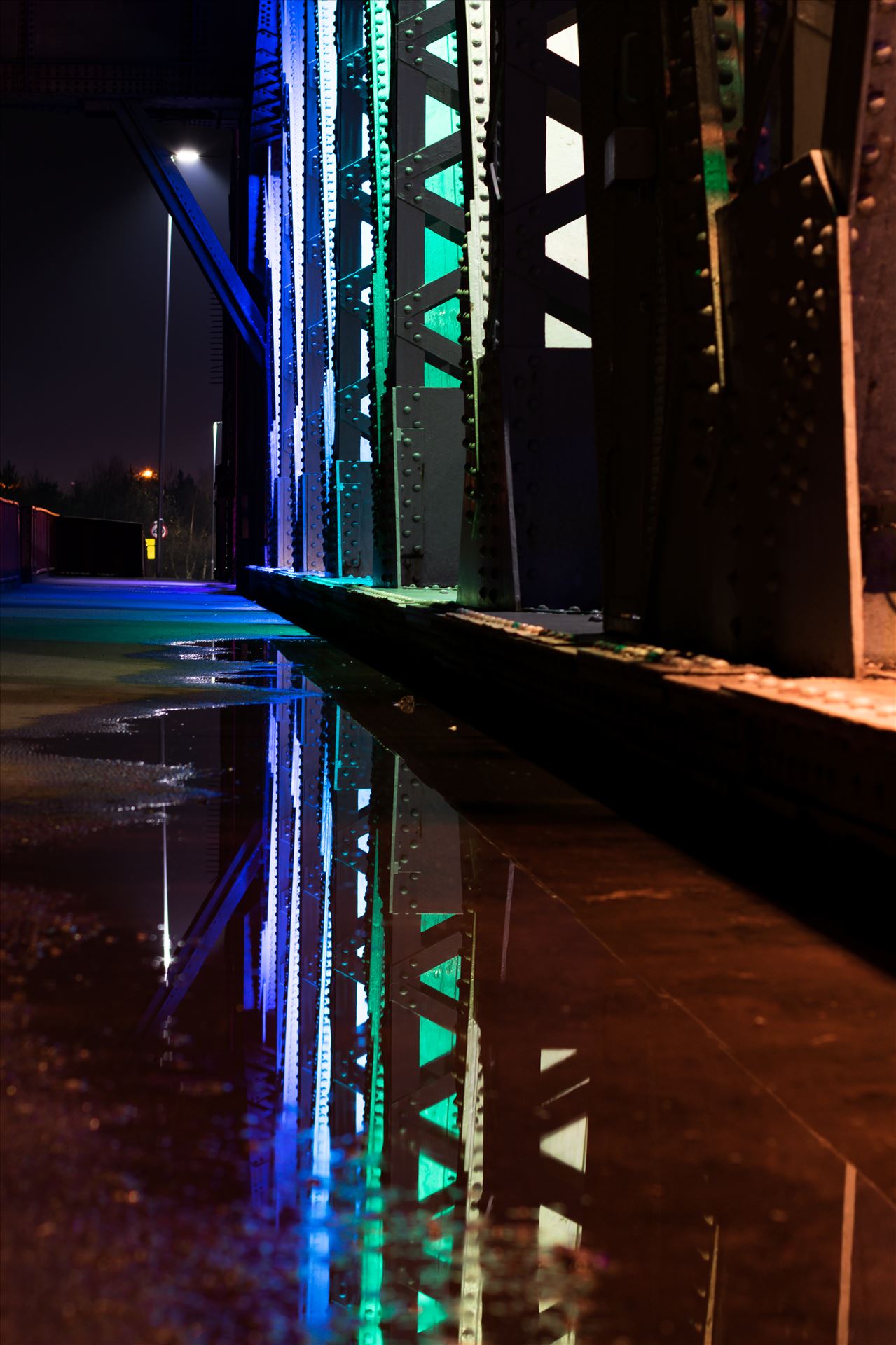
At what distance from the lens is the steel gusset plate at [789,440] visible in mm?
4902

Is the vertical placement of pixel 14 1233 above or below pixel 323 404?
below

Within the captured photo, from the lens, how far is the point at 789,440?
5.21 m

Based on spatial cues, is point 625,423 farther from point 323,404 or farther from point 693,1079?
point 323,404

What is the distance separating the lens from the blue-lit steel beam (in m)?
31.7

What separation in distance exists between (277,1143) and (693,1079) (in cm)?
72

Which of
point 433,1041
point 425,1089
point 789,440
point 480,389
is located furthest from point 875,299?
point 480,389

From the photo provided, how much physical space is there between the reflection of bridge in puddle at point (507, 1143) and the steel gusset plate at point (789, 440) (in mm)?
1332

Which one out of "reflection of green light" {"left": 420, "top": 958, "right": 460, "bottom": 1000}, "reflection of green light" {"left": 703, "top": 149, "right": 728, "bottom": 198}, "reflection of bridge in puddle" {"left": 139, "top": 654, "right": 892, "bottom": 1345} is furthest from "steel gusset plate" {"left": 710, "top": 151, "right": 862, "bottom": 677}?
"reflection of green light" {"left": 420, "top": 958, "right": 460, "bottom": 1000}

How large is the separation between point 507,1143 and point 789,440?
3089 mm

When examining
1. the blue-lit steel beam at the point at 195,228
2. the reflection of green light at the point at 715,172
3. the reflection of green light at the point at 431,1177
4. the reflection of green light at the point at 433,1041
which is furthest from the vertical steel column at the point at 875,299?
the blue-lit steel beam at the point at 195,228

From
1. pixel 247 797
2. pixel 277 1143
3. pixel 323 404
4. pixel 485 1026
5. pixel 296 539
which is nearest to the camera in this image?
pixel 277 1143

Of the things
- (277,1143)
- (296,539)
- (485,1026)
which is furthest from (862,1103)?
(296,539)

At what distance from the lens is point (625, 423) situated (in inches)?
281

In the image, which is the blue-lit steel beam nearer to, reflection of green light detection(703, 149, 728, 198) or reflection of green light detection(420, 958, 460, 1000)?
reflection of green light detection(703, 149, 728, 198)
